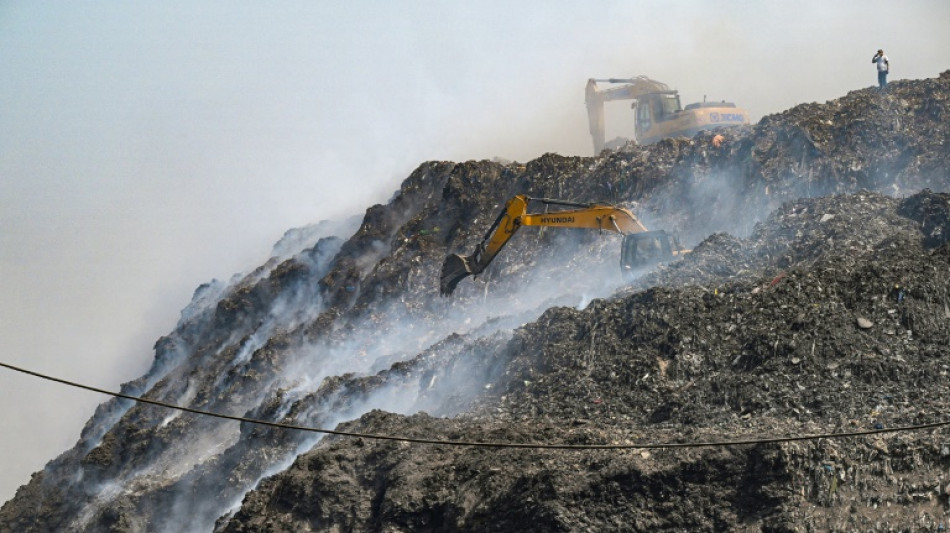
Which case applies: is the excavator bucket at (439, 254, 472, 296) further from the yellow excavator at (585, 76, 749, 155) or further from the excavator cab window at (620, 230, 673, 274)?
the yellow excavator at (585, 76, 749, 155)

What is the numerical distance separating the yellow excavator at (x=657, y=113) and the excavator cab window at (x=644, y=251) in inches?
449

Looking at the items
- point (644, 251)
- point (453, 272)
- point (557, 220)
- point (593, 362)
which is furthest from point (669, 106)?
point (593, 362)

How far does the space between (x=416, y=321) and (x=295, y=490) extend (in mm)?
9721

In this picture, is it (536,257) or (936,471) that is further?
(536,257)

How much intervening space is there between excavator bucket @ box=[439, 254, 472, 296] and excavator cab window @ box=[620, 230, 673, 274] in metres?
3.18

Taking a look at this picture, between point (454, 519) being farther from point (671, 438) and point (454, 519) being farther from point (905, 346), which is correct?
point (905, 346)

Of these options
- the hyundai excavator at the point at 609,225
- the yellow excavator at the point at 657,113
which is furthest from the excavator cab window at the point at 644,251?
the yellow excavator at the point at 657,113

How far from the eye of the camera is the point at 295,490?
13.5 metres

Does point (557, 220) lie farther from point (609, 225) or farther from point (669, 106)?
point (669, 106)

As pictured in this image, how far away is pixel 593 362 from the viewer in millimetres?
15172

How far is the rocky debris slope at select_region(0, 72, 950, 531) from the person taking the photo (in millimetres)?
11414

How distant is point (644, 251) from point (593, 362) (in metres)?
4.60

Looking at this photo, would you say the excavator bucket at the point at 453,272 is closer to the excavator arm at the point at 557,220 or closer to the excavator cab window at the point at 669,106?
the excavator arm at the point at 557,220

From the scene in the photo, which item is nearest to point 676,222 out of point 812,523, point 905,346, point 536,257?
point 536,257
